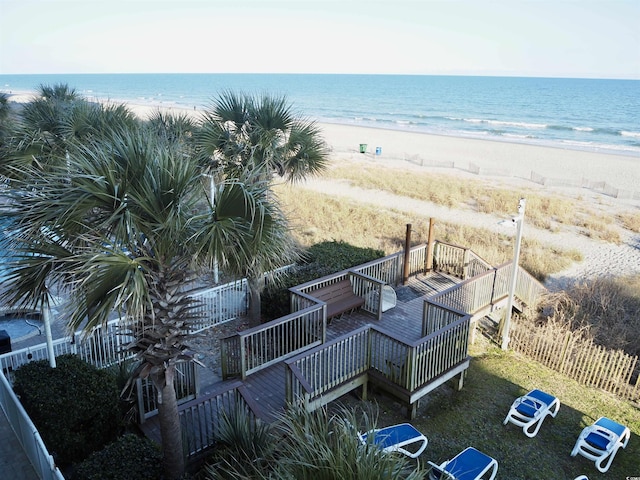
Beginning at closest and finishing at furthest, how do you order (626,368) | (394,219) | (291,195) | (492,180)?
(626,368) < (394,219) < (291,195) < (492,180)

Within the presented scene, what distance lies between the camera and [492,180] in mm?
31812

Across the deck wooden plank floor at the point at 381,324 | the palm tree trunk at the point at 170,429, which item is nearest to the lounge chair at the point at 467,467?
the deck wooden plank floor at the point at 381,324

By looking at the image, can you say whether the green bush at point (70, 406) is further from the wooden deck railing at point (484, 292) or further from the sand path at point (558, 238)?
the sand path at point (558, 238)

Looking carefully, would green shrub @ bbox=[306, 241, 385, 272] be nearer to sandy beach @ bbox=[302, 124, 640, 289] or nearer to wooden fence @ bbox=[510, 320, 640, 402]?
wooden fence @ bbox=[510, 320, 640, 402]

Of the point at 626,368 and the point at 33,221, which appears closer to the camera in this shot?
the point at 33,221

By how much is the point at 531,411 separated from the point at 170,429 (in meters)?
6.16

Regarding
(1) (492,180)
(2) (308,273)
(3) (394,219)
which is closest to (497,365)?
(2) (308,273)

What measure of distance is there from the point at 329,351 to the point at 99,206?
15.0 feet

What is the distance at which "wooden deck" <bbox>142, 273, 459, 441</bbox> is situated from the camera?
7.53 meters

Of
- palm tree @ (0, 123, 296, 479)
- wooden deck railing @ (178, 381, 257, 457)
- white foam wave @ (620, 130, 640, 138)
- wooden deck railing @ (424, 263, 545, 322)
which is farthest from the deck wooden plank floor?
white foam wave @ (620, 130, 640, 138)

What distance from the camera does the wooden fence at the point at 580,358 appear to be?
9.90 meters

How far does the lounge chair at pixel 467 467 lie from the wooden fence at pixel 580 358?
4276 millimetres

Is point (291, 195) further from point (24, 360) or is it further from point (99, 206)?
point (99, 206)

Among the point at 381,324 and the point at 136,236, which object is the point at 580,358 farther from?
the point at 136,236
